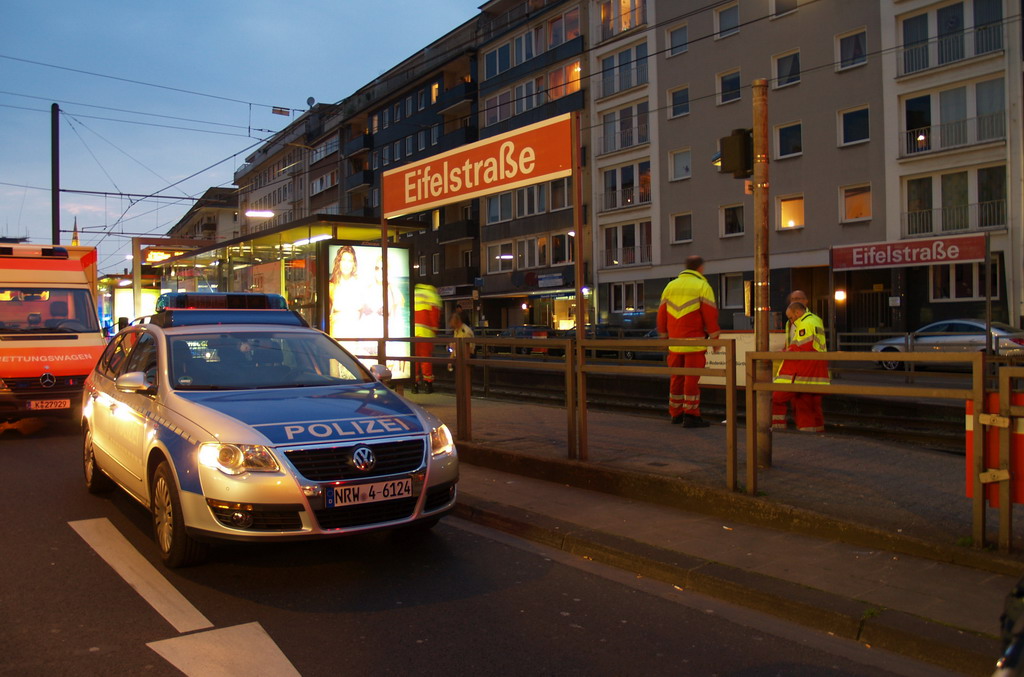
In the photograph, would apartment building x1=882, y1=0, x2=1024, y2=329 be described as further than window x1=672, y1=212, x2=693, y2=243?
No

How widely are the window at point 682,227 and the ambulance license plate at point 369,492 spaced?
111 feet

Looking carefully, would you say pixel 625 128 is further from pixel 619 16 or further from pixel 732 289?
pixel 732 289

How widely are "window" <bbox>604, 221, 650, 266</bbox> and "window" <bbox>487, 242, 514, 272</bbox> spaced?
825 cm

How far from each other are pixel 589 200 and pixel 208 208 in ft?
162

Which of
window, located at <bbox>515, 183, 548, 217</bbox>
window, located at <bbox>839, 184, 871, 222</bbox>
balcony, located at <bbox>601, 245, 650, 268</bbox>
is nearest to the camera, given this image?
window, located at <bbox>839, 184, 871, 222</bbox>

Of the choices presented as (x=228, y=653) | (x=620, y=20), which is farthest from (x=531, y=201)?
(x=228, y=653)

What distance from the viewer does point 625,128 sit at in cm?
4103

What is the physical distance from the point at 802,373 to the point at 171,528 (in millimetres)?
6624

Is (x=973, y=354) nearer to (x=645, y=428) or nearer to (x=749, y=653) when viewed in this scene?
(x=749, y=653)

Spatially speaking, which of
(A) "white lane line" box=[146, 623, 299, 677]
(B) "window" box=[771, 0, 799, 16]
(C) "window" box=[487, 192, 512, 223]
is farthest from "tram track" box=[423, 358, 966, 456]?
(C) "window" box=[487, 192, 512, 223]

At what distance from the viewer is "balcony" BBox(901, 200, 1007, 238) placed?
28141 millimetres

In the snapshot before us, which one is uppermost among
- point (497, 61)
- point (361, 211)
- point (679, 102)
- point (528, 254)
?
point (497, 61)

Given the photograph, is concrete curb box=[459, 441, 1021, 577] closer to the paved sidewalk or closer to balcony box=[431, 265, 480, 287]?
the paved sidewalk

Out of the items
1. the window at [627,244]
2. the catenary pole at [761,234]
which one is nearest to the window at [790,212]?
the window at [627,244]
